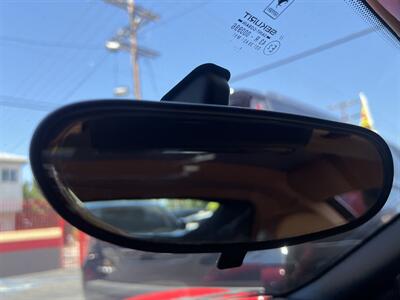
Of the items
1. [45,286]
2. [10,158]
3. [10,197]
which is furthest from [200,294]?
[10,158]

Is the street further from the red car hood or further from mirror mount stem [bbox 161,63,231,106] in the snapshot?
mirror mount stem [bbox 161,63,231,106]

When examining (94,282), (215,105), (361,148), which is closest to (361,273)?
(361,148)

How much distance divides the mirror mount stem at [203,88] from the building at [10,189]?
70 cm

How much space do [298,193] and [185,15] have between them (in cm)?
144

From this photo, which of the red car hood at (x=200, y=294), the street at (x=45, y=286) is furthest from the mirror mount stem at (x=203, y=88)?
the red car hood at (x=200, y=294)

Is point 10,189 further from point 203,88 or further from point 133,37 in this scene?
point 203,88

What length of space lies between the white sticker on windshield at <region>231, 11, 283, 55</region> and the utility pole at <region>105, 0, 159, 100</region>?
417 millimetres

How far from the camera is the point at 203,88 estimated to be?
1.89 meters

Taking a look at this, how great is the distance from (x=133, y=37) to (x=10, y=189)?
0.89 metres

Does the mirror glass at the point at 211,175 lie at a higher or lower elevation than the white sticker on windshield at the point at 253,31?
lower

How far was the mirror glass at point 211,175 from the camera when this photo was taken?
206cm

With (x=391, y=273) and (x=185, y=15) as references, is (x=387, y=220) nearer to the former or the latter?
(x=391, y=273)

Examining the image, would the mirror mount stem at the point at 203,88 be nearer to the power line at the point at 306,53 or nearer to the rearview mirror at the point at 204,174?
the rearview mirror at the point at 204,174

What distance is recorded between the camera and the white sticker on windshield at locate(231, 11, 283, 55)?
218cm
